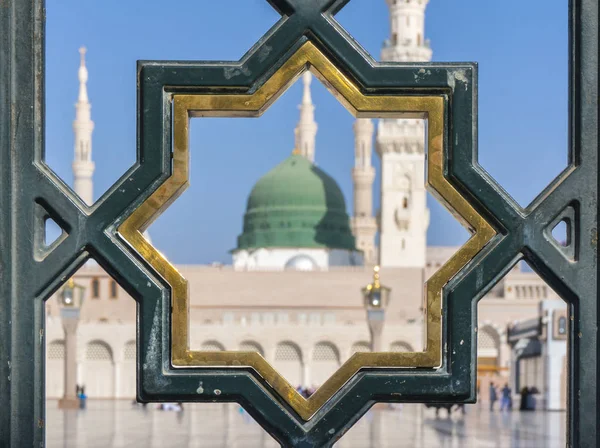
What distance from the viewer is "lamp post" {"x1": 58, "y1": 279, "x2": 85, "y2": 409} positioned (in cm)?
1806

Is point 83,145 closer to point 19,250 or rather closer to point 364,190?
point 364,190

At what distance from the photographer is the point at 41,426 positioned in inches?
33.7

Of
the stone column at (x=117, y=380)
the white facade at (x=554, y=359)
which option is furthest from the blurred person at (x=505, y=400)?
the stone column at (x=117, y=380)

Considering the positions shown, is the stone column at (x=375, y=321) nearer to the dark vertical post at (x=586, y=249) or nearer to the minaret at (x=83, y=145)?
the dark vertical post at (x=586, y=249)

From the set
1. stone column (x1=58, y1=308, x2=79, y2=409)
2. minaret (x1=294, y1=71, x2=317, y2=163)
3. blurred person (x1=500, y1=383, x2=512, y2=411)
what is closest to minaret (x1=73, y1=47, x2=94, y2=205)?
minaret (x1=294, y1=71, x2=317, y2=163)

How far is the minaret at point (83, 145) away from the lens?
36062 millimetres

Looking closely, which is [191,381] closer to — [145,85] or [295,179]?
[145,85]

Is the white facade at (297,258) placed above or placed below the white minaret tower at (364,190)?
below

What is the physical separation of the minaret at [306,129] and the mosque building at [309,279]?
0.05 meters

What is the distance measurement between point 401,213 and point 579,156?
3527cm

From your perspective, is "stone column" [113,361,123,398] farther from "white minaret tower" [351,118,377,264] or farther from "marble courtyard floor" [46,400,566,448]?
"marble courtyard floor" [46,400,566,448]

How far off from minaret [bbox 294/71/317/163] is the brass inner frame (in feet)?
130

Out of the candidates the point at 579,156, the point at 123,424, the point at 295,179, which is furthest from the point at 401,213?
the point at 579,156

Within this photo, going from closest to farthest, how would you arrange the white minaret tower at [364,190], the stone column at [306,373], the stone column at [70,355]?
the stone column at [70,355] < the stone column at [306,373] < the white minaret tower at [364,190]
